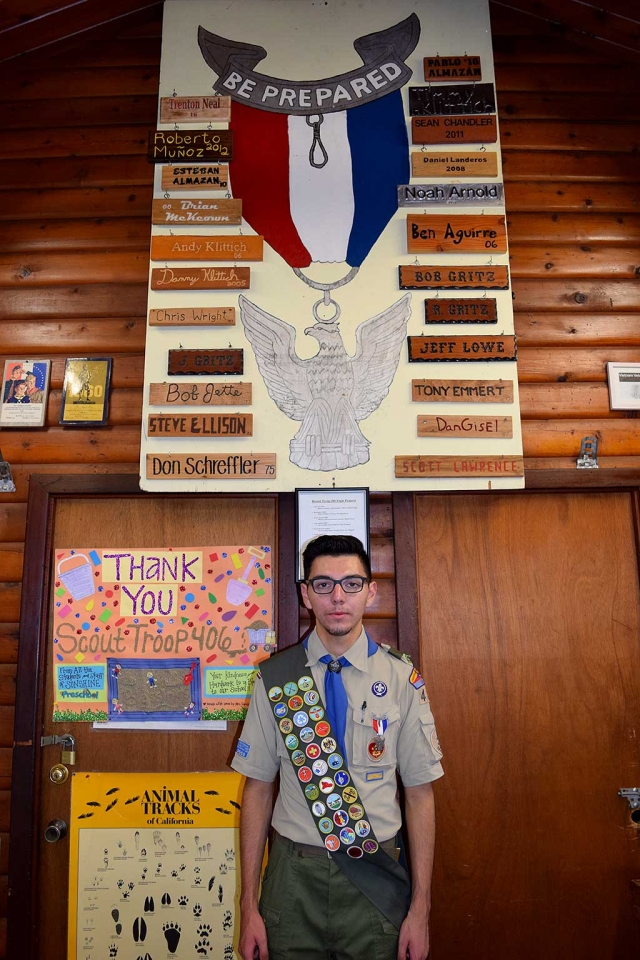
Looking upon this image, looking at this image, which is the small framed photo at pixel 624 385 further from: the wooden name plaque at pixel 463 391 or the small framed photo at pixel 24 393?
the small framed photo at pixel 24 393

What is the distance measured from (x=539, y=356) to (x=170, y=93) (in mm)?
1971

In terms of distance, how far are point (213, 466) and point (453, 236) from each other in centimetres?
137

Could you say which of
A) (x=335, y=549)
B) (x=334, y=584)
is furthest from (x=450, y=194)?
(x=334, y=584)

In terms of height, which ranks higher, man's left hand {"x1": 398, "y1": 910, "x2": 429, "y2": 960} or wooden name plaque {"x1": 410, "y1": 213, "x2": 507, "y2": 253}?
wooden name plaque {"x1": 410, "y1": 213, "x2": 507, "y2": 253}

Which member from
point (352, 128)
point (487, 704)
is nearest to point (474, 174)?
point (352, 128)

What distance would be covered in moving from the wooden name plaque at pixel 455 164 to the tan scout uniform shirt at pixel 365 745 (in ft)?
6.35

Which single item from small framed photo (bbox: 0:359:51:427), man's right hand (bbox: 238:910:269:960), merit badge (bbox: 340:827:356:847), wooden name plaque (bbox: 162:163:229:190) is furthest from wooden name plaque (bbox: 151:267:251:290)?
man's right hand (bbox: 238:910:269:960)

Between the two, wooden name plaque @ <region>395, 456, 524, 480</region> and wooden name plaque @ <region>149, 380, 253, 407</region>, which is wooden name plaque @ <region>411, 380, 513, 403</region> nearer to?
wooden name plaque @ <region>395, 456, 524, 480</region>

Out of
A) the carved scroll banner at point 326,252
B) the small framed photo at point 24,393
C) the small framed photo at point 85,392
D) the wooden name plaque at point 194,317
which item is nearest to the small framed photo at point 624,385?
the carved scroll banner at point 326,252

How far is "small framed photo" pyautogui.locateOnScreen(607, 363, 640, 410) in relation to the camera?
2703 millimetres

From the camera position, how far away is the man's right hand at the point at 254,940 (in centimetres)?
179

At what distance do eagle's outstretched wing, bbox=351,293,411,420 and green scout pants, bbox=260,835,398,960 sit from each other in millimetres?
1570

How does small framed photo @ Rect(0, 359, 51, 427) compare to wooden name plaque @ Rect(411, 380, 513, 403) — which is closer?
wooden name plaque @ Rect(411, 380, 513, 403)

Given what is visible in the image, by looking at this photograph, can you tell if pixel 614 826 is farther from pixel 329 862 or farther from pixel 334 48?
pixel 334 48
